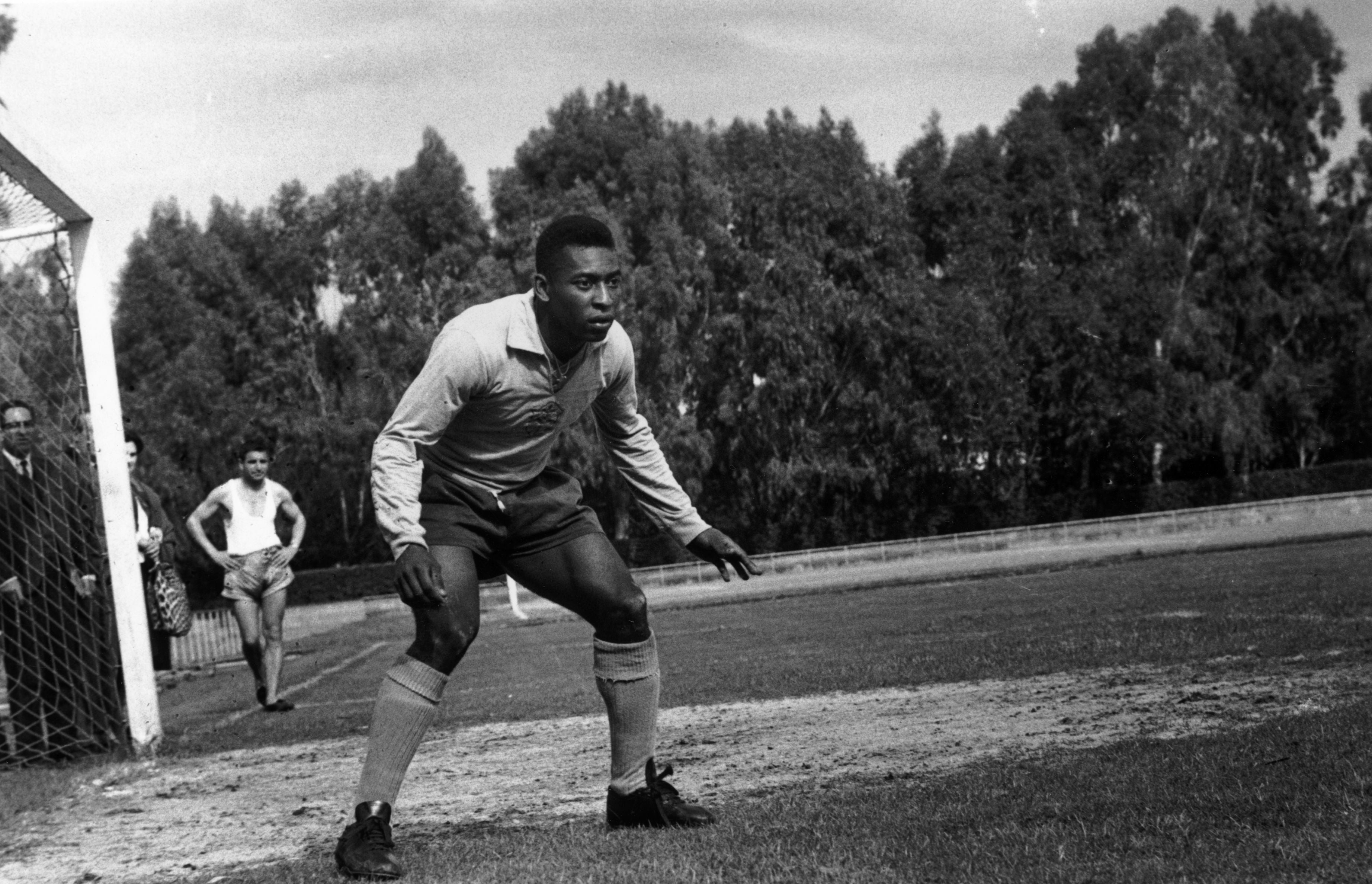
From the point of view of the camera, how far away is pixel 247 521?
10688 mm

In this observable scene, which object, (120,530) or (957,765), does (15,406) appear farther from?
(957,765)

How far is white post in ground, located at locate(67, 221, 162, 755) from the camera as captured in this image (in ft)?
27.6

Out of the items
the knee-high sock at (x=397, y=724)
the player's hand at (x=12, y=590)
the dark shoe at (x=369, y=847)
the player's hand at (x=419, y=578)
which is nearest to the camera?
the dark shoe at (x=369, y=847)

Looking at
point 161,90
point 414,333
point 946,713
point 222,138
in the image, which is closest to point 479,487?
point 946,713

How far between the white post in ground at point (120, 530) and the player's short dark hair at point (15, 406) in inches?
14.3

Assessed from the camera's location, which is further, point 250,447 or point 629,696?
point 250,447

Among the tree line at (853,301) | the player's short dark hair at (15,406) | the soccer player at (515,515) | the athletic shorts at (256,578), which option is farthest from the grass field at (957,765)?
the tree line at (853,301)

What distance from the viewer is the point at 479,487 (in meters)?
4.77

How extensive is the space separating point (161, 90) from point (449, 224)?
26.8 m

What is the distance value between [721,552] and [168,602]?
5551 millimetres

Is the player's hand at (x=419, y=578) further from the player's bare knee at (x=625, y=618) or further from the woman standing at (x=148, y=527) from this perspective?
the woman standing at (x=148, y=527)

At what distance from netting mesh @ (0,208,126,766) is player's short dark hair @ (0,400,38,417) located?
2 cm

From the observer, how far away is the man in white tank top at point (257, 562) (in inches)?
415

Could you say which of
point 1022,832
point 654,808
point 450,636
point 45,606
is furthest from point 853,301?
point 1022,832
